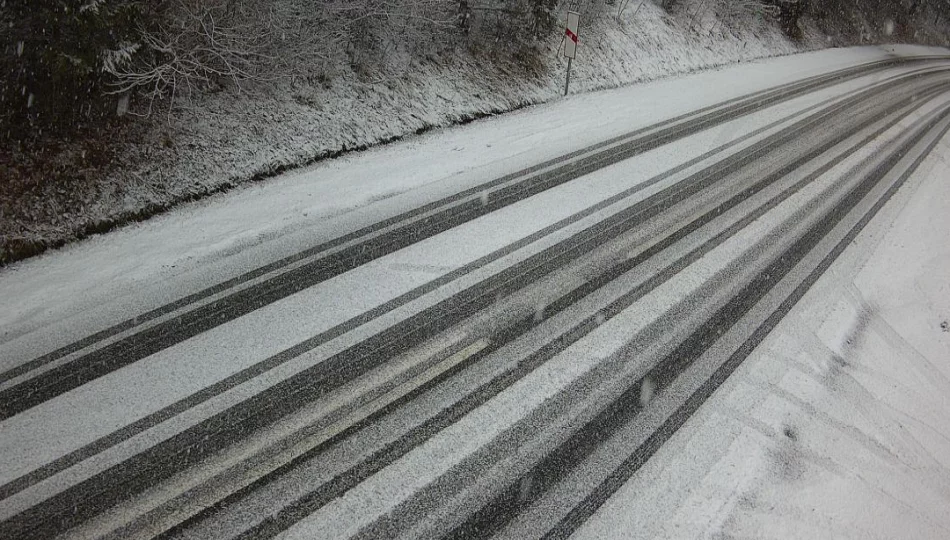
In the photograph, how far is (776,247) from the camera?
7.40 metres

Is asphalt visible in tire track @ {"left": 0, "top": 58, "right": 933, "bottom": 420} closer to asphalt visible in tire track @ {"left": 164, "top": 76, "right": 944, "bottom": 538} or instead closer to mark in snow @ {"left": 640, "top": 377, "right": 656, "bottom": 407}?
asphalt visible in tire track @ {"left": 164, "top": 76, "right": 944, "bottom": 538}

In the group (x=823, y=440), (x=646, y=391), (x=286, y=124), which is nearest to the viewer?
(x=823, y=440)

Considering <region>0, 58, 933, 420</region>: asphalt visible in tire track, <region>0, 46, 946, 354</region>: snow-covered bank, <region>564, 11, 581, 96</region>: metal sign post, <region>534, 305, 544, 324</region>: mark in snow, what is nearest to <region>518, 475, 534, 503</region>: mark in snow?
<region>534, 305, 544, 324</region>: mark in snow

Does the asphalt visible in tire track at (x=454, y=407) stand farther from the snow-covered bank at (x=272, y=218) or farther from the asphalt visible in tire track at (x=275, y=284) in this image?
the snow-covered bank at (x=272, y=218)

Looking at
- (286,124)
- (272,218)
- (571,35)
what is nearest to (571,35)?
(571,35)

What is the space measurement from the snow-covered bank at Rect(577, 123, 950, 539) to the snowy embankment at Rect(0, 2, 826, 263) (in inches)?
283

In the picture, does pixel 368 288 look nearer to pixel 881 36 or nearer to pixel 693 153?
pixel 693 153

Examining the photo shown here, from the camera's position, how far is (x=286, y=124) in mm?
9367

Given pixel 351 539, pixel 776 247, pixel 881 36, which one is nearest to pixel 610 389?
pixel 351 539

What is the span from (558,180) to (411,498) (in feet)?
20.8

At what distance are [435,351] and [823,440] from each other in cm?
345

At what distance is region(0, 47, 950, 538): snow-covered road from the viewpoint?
3789mm

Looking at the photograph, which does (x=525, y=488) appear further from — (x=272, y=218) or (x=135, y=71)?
(x=135, y=71)

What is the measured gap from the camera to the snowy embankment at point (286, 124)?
7070 millimetres
